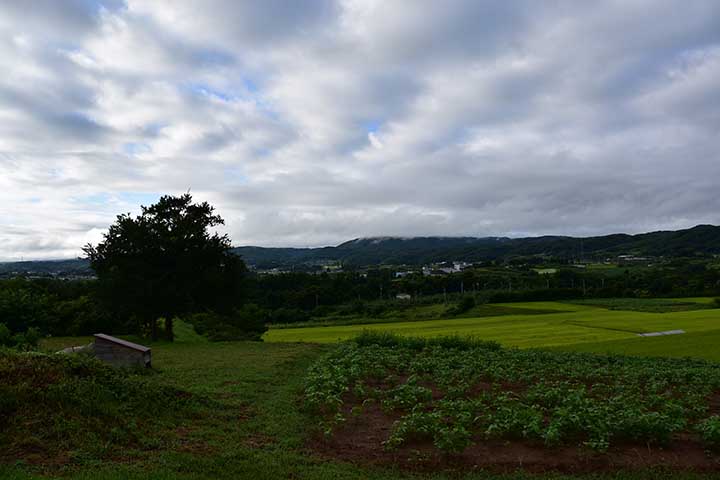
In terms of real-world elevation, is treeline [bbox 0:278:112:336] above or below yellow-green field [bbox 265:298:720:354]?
above

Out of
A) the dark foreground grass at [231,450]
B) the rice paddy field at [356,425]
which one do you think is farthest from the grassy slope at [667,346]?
the dark foreground grass at [231,450]

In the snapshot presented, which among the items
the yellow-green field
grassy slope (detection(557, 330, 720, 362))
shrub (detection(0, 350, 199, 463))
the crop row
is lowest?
the yellow-green field

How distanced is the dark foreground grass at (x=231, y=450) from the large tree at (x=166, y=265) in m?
13.7

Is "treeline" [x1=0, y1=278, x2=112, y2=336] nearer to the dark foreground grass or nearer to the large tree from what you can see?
the large tree

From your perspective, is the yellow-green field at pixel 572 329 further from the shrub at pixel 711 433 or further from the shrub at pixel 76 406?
Answer: the shrub at pixel 76 406

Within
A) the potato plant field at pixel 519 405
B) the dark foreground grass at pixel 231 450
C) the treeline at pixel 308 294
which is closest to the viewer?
the dark foreground grass at pixel 231 450

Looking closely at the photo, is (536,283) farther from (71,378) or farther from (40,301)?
(71,378)

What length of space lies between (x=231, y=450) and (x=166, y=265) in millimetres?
23170

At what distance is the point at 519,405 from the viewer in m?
11.4

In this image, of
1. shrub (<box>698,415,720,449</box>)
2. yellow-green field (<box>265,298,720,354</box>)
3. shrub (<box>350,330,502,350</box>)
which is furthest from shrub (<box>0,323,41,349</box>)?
shrub (<box>698,415,720,449</box>)

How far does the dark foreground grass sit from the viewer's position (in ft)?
23.5

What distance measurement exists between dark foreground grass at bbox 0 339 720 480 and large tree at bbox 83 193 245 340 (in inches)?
539

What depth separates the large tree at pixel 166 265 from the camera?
90.9 ft

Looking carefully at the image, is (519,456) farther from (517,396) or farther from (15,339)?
(15,339)
